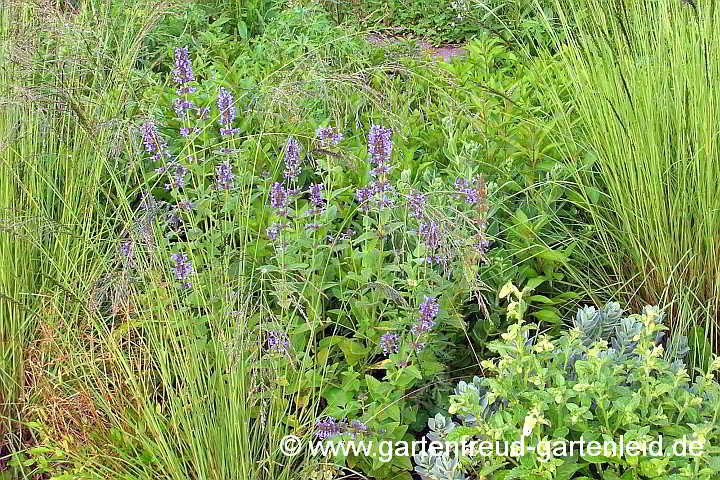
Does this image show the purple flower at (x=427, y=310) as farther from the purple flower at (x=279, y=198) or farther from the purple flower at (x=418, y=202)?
the purple flower at (x=279, y=198)

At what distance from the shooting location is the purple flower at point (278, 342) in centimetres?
226

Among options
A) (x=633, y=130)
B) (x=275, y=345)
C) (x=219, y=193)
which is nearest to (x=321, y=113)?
(x=219, y=193)

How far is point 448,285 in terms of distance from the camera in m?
2.53

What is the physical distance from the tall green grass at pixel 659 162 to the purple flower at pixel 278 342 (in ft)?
3.97

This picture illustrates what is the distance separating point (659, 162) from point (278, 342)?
1.46m

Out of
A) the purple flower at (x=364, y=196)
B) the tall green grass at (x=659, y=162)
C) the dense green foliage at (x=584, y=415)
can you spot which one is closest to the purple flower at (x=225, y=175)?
the purple flower at (x=364, y=196)

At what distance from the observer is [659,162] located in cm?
289

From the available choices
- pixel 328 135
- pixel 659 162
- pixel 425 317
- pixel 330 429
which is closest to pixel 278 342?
pixel 330 429

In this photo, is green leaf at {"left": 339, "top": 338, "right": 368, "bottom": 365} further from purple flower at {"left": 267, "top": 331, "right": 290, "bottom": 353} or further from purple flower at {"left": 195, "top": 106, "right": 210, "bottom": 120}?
purple flower at {"left": 195, "top": 106, "right": 210, "bottom": 120}

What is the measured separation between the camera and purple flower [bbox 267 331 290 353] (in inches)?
89.0

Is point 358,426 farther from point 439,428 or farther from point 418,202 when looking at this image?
point 418,202

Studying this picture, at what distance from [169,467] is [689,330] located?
67.1 inches

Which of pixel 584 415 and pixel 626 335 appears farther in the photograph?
pixel 626 335

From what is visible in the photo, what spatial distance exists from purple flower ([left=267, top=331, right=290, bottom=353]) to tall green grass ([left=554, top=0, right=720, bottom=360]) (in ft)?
3.97
